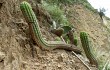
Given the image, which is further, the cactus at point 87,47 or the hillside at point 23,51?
the cactus at point 87,47

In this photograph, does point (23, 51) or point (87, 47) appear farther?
point (87, 47)

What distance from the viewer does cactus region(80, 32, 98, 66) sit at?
7.15 m

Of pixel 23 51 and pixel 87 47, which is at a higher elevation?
pixel 23 51

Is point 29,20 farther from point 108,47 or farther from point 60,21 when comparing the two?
point 108,47

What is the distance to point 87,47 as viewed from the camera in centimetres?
730

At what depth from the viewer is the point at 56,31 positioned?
7691 millimetres

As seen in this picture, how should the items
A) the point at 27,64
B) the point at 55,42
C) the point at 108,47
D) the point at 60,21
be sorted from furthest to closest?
the point at 108,47, the point at 60,21, the point at 55,42, the point at 27,64

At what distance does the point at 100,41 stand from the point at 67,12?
1.61 metres

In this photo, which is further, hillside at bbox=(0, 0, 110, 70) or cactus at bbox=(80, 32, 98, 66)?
cactus at bbox=(80, 32, 98, 66)

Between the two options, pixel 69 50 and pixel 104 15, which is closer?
pixel 69 50

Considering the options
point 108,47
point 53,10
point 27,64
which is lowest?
point 108,47

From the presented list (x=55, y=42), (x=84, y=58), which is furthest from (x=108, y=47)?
(x=55, y=42)

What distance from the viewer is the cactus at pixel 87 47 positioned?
23.5ft

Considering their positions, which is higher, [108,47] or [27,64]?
[27,64]
